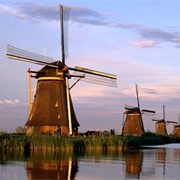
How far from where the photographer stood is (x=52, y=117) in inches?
1334

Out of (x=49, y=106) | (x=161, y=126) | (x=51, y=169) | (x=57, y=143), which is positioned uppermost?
(x=49, y=106)

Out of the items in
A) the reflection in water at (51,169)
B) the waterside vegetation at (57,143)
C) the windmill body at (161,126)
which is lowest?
the reflection in water at (51,169)

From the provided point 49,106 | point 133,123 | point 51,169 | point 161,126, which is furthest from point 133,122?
point 51,169

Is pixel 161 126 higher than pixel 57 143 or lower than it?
higher

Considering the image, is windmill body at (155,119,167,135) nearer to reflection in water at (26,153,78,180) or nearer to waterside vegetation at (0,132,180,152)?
waterside vegetation at (0,132,180,152)

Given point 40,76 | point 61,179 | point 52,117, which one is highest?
point 40,76

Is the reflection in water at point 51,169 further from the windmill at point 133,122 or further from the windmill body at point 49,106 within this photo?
the windmill at point 133,122

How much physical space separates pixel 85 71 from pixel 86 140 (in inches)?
288

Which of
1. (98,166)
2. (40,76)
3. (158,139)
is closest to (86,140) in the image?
(40,76)

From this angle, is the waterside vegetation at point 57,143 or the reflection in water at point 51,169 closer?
the reflection in water at point 51,169

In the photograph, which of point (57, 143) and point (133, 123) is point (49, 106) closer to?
point (57, 143)

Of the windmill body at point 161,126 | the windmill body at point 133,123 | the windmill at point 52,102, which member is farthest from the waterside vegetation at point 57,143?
the windmill body at point 161,126

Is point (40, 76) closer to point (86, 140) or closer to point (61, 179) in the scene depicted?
point (86, 140)

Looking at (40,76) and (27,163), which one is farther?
(40,76)
